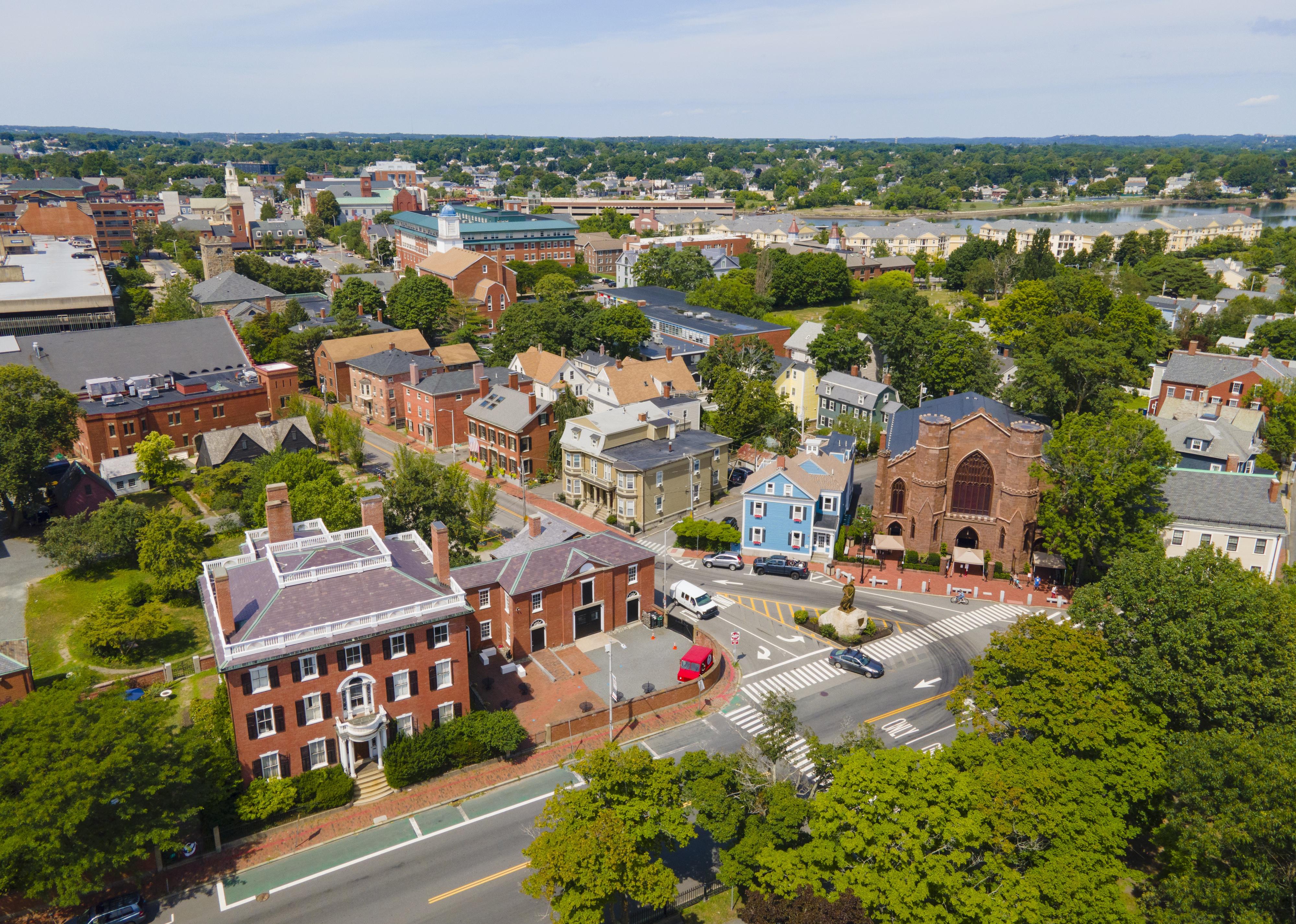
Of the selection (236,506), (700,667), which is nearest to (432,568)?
(700,667)

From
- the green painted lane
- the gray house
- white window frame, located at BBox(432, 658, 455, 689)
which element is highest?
the gray house

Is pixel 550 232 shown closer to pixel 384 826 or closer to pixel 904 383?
pixel 904 383

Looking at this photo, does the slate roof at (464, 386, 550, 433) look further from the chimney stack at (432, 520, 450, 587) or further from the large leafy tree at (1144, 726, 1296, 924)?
the large leafy tree at (1144, 726, 1296, 924)

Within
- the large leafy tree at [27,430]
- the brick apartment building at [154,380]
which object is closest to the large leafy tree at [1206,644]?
the large leafy tree at [27,430]

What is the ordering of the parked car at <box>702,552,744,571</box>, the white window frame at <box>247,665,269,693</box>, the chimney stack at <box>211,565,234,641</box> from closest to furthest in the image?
the chimney stack at <box>211,565,234,641</box> < the white window frame at <box>247,665,269,693</box> < the parked car at <box>702,552,744,571</box>

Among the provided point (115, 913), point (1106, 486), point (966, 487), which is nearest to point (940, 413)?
point (966, 487)


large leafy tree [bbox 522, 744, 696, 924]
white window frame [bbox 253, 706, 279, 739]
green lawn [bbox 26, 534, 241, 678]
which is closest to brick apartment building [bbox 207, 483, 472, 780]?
white window frame [bbox 253, 706, 279, 739]

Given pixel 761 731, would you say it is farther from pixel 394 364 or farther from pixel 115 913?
pixel 394 364

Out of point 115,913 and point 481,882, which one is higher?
point 115,913
